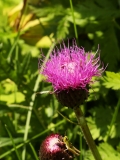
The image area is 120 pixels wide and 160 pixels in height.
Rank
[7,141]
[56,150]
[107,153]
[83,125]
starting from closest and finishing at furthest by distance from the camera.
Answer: [83,125]
[56,150]
[107,153]
[7,141]

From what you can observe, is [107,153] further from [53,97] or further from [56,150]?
[53,97]

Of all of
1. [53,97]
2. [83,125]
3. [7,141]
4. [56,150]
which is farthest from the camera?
[53,97]

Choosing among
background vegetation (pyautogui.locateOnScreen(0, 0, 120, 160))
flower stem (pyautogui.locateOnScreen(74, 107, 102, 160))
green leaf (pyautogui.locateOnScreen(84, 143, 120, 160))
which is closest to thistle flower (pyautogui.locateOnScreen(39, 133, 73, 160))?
flower stem (pyautogui.locateOnScreen(74, 107, 102, 160))

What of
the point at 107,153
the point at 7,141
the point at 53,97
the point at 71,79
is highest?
the point at 71,79

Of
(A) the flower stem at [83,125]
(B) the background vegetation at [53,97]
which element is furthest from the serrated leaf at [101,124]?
(A) the flower stem at [83,125]

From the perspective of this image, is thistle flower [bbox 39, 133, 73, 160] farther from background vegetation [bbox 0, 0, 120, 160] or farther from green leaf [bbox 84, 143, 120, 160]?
background vegetation [bbox 0, 0, 120, 160]

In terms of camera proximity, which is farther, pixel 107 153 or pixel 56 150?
pixel 107 153

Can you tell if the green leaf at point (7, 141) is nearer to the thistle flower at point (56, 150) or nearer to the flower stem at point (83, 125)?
the thistle flower at point (56, 150)

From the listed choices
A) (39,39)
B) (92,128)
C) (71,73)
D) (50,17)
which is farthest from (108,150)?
(39,39)

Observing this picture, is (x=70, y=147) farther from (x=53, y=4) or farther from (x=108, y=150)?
(x=53, y=4)

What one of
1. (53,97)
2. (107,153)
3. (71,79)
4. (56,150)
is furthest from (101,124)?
(71,79)
